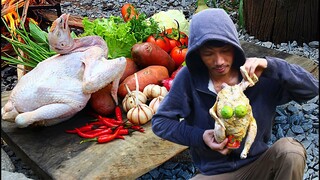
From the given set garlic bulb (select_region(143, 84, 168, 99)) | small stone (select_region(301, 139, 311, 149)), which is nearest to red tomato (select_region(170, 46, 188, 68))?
garlic bulb (select_region(143, 84, 168, 99))

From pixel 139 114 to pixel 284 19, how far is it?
258 cm

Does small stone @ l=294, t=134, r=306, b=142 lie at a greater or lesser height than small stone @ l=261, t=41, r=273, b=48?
lesser

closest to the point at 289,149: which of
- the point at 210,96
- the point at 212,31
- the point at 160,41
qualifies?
the point at 210,96

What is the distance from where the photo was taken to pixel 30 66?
14.0 ft

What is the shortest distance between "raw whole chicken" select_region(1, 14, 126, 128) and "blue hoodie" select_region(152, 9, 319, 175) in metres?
1.02

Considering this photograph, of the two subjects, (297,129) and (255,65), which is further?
(297,129)

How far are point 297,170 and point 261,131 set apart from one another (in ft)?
0.94

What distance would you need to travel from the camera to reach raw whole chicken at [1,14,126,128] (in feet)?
11.5

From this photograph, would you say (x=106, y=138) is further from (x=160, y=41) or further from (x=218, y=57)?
(x=160, y=41)

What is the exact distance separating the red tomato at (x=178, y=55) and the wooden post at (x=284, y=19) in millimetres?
1498

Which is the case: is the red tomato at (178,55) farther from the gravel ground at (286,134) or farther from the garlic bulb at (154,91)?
the gravel ground at (286,134)

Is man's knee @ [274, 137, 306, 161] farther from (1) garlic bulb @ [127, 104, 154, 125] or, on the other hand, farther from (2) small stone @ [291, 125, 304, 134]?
(2) small stone @ [291, 125, 304, 134]

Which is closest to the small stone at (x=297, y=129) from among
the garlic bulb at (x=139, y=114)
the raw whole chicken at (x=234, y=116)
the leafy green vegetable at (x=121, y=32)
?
the garlic bulb at (x=139, y=114)

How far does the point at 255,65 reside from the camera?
238 cm
